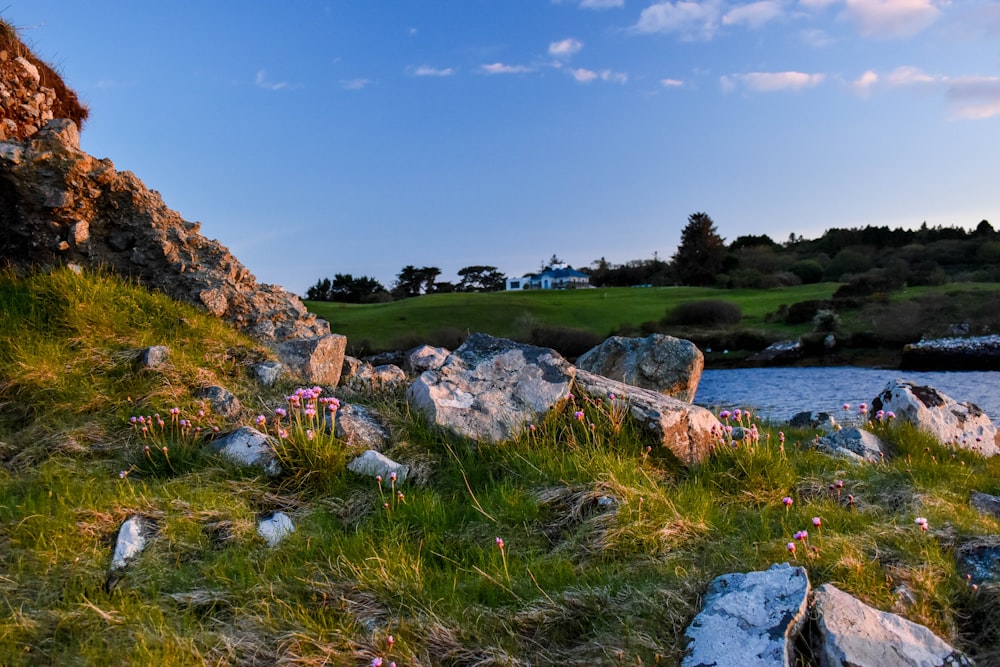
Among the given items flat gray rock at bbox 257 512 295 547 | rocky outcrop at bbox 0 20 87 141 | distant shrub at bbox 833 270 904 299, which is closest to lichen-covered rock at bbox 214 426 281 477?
flat gray rock at bbox 257 512 295 547

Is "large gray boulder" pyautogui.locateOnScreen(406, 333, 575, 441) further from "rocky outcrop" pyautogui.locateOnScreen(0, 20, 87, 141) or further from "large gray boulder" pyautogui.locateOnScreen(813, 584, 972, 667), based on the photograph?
"rocky outcrop" pyautogui.locateOnScreen(0, 20, 87, 141)

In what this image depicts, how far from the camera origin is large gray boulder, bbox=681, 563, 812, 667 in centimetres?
289

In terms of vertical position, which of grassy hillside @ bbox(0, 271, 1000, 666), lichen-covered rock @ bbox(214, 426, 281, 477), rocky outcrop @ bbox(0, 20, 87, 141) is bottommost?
grassy hillside @ bbox(0, 271, 1000, 666)

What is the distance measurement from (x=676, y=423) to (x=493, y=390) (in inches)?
68.7

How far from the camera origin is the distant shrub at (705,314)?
50656 mm

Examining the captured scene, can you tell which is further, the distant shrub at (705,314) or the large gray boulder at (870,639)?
the distant shrub at (705,314)

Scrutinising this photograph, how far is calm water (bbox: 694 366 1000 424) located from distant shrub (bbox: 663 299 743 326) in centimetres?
1685

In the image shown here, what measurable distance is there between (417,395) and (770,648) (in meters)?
3.89

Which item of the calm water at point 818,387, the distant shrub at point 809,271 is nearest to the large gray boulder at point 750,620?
the calm water at point 818,387

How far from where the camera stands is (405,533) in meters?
4.10

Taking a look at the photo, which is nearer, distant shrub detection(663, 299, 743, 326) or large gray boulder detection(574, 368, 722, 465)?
large gray boulder detection(574, 368, 722, 465)

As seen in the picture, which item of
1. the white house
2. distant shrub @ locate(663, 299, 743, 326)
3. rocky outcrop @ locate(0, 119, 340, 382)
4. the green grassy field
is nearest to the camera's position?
rocky outcrop @ locate(0, 119, 340, 382)

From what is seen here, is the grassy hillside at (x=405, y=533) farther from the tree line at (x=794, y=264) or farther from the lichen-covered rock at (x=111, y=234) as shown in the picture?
the tree line at (x=794, y=264)

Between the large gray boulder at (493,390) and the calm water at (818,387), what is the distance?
13.5m
